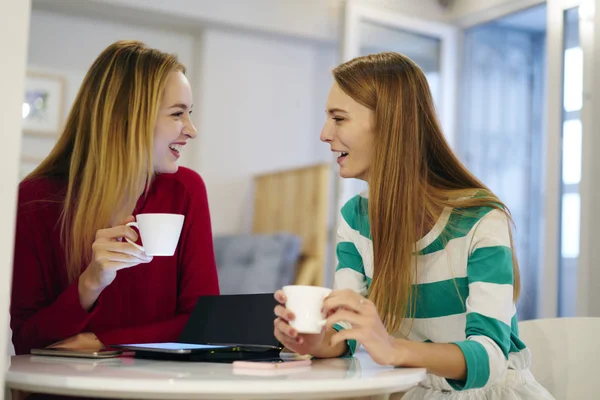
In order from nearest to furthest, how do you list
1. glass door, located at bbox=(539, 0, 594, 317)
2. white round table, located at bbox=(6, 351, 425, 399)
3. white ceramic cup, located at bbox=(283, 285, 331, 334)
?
white round table, located at bbox=(6, 351, 425, 399) → white ceramic cup, located at bbox=(283, 285, 331, 334) → glass door, located at bbox=(539, 0, 594, 317)

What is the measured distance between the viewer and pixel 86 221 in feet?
4.81

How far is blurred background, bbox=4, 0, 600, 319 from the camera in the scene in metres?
4.22

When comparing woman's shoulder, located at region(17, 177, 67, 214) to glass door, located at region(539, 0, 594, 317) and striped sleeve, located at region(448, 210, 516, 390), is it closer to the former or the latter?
striped sleeve, located at region(448, 210, 516, 390)

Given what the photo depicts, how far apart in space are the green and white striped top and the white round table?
184mm

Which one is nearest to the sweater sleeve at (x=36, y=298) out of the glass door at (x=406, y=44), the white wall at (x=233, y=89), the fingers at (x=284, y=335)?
the fingers at (x=284, y=335)

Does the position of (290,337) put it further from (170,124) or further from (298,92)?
(298,92)

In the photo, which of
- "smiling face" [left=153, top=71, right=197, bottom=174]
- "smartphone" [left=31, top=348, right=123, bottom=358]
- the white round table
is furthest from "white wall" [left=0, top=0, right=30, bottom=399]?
"smiling face" [left=153, top=71, right=197, bottom=174]

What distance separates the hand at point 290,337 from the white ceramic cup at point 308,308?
0.06 metres

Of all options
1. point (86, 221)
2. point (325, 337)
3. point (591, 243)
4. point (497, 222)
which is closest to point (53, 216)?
point (86, 221)

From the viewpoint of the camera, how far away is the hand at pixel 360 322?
1.07 m

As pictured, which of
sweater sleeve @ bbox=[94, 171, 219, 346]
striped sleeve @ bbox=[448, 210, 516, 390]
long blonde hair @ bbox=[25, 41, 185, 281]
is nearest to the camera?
striped sleeve @ bbox=[448, 210, 516, 390]

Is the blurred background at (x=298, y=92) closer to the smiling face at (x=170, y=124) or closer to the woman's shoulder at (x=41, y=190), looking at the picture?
the smiling face at (x=170, y=124)

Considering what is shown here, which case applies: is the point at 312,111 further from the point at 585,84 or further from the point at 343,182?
the point at 585,84

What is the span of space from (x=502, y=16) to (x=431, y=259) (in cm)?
312
